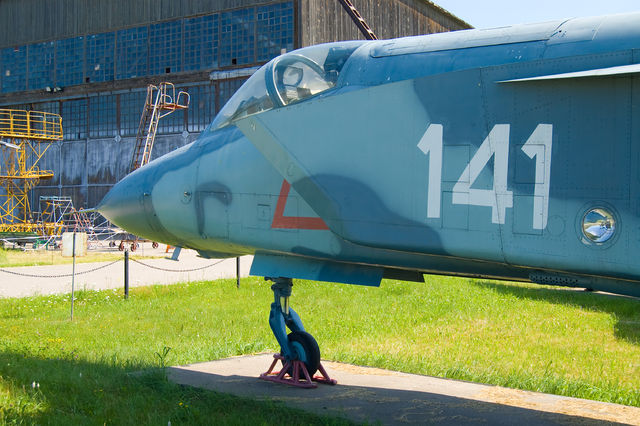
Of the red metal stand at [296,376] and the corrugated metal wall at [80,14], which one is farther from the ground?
the corrugated metal wall at [80,14]

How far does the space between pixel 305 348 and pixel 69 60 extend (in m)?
40.6

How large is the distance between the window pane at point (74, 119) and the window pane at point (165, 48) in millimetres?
6758

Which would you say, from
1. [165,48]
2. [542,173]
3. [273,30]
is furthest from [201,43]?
[542,173]

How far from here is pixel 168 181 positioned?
706 cm

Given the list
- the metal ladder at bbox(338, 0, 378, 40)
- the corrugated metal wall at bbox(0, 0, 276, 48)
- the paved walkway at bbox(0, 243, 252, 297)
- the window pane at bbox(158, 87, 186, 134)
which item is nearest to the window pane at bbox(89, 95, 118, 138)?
the window pane at bbox(158, 87, 186, 134)

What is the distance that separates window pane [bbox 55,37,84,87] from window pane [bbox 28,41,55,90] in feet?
2.12

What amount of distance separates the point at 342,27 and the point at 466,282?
2186cm

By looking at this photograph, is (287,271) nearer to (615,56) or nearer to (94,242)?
(615,56)

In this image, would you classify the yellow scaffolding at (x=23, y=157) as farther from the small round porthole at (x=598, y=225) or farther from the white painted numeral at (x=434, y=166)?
the small round porthole at (x=598, y=225)

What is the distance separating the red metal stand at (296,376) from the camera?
775cm

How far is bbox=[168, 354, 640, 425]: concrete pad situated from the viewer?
6629mm

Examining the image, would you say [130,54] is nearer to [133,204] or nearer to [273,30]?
[273,30]

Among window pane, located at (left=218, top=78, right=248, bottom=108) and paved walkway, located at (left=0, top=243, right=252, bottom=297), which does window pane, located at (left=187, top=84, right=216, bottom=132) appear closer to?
window pane, located at (left=218, top=78, right=248, bottom=108)

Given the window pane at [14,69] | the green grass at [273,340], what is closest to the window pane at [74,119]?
the window pane at [14,69]
